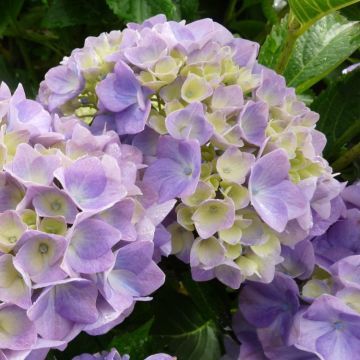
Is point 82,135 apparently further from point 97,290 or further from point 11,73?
point 11,73

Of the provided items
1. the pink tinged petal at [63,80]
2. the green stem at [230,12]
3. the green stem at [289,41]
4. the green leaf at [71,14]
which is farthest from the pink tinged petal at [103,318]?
the green stem at [230,12]

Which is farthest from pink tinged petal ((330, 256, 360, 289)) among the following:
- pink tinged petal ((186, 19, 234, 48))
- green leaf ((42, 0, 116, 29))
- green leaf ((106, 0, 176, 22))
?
green leaf ((42, 0, 116, 29))

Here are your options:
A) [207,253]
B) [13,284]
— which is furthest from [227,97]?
[13,284]

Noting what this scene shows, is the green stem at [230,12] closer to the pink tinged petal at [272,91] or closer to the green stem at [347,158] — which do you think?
the green stem at [347,158]

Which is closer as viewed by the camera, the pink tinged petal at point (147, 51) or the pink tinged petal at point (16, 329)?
the pink tinged petal at point (16, 329)

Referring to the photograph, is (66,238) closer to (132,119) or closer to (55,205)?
(55,205)

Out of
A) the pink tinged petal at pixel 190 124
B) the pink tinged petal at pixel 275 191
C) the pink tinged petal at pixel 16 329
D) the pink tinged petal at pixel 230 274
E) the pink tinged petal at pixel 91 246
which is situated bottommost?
the pink tinged petal at pixel 16 329

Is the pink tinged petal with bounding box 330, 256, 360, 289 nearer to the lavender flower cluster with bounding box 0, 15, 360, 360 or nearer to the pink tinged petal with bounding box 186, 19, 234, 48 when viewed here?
the lavender flower cluster with bounding box 0, 15, 360, 360
